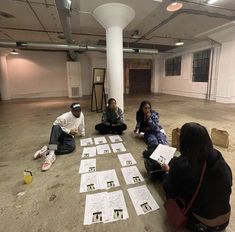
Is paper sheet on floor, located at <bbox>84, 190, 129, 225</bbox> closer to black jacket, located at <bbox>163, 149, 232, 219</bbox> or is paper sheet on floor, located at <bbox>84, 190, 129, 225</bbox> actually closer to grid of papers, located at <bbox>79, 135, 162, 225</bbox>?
grid of papers, located at <bbox>79, 135, 162, 225</bbox>

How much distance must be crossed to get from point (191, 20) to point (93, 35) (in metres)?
3.69

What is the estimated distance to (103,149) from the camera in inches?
109

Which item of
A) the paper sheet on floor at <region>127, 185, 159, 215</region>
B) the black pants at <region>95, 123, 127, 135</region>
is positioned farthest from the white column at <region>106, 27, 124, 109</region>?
the paper sheet on floor at <region>127, 185, 159, 215</region>

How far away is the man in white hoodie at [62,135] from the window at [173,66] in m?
8.87

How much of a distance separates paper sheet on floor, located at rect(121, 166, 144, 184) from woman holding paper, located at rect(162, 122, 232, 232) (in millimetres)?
769

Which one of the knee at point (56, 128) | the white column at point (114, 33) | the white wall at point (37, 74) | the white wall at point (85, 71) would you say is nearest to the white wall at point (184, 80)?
the white wall at point (85, 71)

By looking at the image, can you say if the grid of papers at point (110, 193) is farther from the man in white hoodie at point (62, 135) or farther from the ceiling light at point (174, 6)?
the ceiling light at point (174, 6)

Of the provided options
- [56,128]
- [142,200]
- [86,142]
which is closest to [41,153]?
[56,128]

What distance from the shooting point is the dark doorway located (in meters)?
11.8

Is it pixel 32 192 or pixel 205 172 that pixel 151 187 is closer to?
pixel 205 172

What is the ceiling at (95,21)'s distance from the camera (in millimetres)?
3912

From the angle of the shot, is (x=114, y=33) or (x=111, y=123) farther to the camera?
(x=114, y=33)

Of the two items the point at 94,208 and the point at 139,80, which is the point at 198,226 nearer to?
the point at 94,208

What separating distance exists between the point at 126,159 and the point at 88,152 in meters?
0.65
